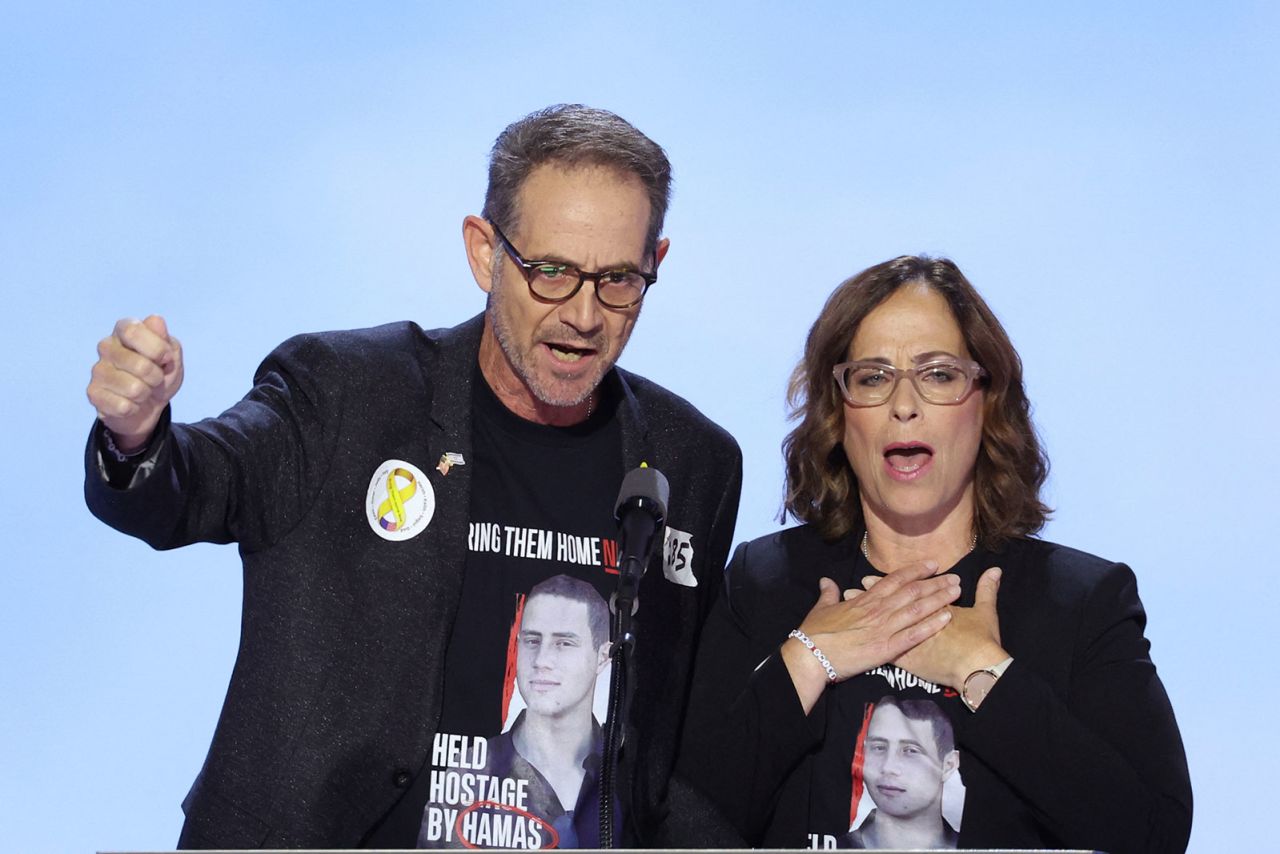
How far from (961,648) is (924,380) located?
0.51m

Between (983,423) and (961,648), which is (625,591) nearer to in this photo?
(961,648)

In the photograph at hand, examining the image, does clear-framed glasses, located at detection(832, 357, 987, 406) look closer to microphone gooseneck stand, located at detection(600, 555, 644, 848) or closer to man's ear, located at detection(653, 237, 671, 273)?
man's ear, located at detection(653, 237, 671, 273)

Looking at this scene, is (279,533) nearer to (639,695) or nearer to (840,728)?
(639,695)

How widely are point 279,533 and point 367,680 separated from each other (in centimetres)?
30

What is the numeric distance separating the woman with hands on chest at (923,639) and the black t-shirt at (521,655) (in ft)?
0.84

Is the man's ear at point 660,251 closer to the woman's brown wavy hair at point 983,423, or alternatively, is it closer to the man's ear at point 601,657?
the woman's brown wavy hair at point 983,423

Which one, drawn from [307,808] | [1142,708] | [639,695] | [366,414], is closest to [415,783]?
[307,808]

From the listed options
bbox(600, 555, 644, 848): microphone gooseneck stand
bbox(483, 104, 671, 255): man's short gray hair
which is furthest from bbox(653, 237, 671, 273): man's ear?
bbox(600, 555, 644, 848): microphone gooseneck stand

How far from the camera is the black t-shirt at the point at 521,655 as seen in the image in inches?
110

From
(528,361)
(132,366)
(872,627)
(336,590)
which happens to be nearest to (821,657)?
(872,627)

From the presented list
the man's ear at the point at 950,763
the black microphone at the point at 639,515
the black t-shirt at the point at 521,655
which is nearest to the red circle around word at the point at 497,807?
the black t-shirt at the point at 521,655

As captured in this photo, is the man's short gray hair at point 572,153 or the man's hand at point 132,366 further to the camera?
the man's short gray hair at point 572,153

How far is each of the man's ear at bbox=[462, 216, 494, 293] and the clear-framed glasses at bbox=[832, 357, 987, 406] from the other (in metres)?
0.71

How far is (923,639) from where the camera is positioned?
2891 mm
